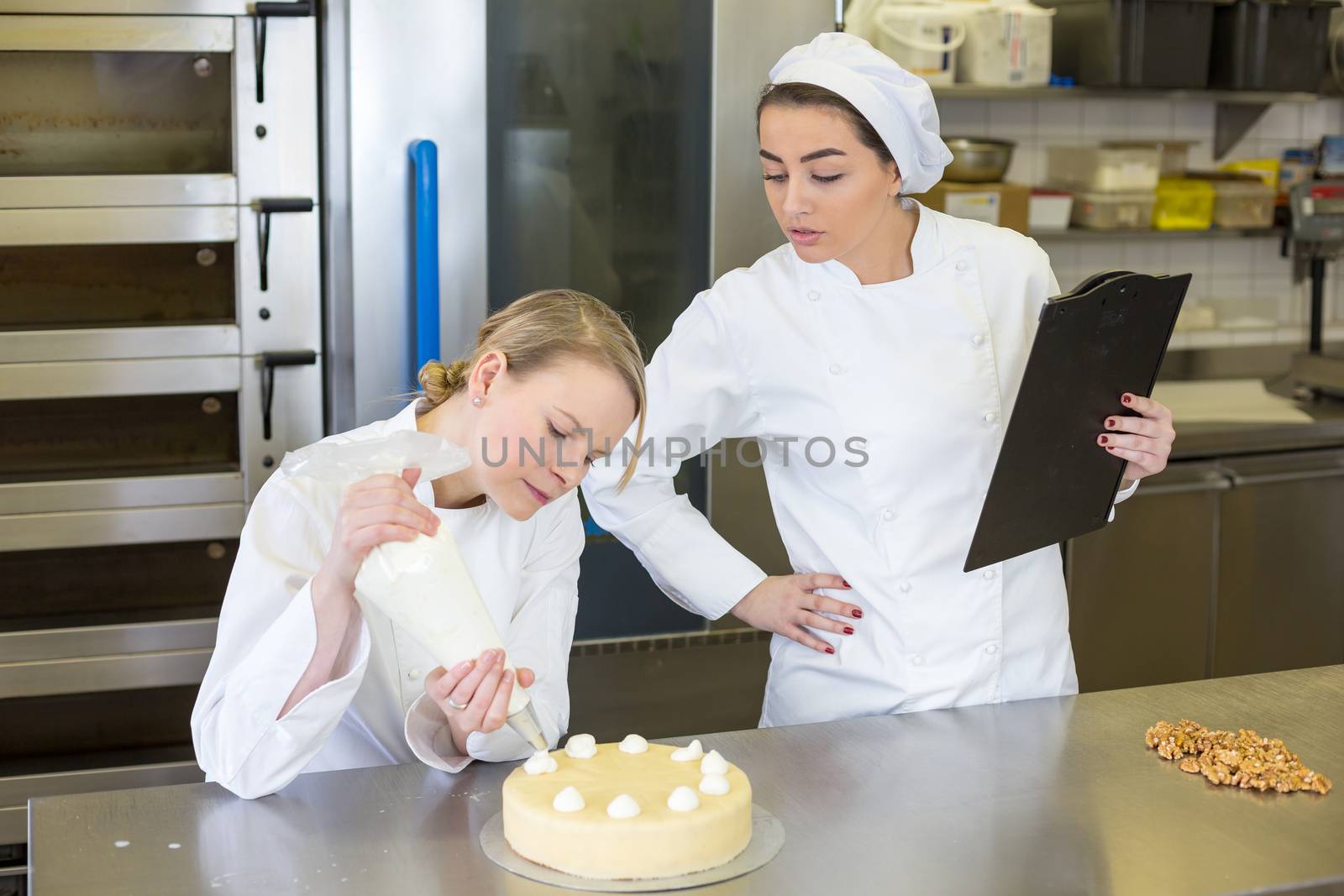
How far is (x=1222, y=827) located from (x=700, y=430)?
845 mm

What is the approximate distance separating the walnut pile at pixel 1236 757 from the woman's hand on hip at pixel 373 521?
2.62ft

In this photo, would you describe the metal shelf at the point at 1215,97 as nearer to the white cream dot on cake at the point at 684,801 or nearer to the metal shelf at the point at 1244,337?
the metal shelf at the point at 1244,337

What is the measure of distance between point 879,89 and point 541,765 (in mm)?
901

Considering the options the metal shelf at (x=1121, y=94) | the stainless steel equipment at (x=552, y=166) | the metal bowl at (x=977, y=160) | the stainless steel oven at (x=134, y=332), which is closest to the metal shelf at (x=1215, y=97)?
the metal shelf at (x=1121, y=94)

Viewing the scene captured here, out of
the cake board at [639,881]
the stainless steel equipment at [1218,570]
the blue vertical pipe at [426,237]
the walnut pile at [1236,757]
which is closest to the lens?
the cake board at [639,881]

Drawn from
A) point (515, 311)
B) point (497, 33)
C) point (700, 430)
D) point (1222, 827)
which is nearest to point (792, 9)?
point (497, 33)

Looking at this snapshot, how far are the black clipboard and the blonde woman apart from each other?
1.44 ft

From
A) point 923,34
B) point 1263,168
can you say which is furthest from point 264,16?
point 1263,168

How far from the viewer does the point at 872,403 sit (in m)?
1.71

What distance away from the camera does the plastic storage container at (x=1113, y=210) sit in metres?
3.59

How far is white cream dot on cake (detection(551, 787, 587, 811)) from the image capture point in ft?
3.68

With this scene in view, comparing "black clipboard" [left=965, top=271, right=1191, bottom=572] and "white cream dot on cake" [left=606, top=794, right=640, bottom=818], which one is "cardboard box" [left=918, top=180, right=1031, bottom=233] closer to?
"black clipboard" [left=965, top=271, right=1191, bottom=572]

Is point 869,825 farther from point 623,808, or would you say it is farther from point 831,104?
point 831,104

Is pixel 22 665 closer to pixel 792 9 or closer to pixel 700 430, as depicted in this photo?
pixel 700 430
